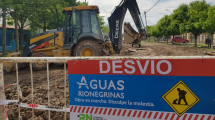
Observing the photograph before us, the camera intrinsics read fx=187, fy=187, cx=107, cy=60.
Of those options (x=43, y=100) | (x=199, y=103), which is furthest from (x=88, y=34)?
(x=199, y=103)

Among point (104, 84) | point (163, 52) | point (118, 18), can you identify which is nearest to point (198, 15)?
point (163, 52)

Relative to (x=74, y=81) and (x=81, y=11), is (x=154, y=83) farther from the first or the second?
(x=81, y=11)

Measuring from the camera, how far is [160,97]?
7.72 feet

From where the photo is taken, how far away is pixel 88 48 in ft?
29.9

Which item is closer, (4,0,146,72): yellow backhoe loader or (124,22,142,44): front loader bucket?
(4,0,146,72): yellow backhoe loader

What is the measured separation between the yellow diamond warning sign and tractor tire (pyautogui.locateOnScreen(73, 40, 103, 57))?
6.86 meters

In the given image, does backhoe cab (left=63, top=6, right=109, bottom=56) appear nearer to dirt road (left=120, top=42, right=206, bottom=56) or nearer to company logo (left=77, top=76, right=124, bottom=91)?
company logo (left=77, top=76, right=124, bottom=91)

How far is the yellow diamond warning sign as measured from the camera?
2266mm

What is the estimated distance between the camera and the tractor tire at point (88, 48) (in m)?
9.06

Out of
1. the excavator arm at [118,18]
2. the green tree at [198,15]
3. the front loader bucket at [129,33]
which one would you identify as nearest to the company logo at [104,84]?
the excavator arm at [118,18]

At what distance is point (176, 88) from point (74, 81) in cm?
136

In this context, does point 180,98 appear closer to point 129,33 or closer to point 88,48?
point 88,48

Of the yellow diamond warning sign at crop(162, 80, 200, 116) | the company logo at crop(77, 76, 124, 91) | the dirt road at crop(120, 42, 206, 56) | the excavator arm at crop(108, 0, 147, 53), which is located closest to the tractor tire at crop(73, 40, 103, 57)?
the excavator arm at crop(108, 0, 147, 53)

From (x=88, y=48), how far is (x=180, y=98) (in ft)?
23.4
